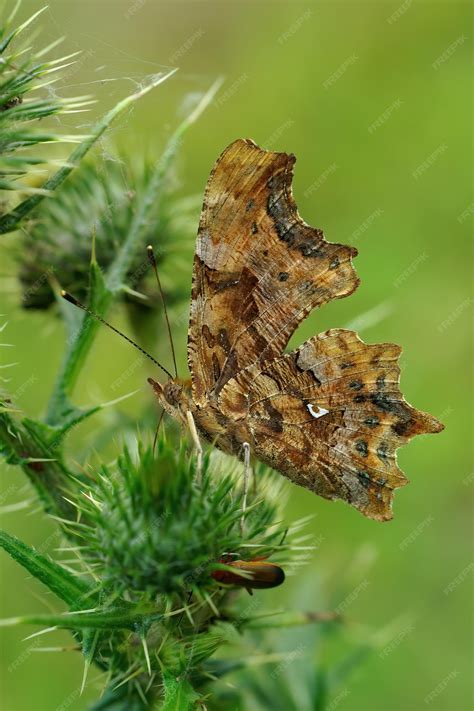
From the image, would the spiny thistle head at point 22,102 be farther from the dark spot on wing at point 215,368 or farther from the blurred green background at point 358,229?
the dark spot on wing at point 215,368

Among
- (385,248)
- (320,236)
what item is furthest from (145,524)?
(385,248)

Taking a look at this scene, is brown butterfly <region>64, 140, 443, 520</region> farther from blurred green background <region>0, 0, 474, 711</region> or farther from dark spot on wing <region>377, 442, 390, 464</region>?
blurred green background <region>0, 0, 474, 711</region>

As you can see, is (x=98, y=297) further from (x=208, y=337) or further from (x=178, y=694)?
(x=178, y=694)

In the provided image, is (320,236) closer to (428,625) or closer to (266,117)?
(428,625)

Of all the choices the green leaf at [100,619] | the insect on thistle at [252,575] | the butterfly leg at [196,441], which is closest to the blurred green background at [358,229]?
the butterfly leg at [196,441]

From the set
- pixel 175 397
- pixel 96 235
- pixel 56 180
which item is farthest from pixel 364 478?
pixel 96 235

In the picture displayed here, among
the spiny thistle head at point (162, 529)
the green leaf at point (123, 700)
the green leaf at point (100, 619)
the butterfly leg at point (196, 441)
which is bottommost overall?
the green leaf at point (123, 700)
